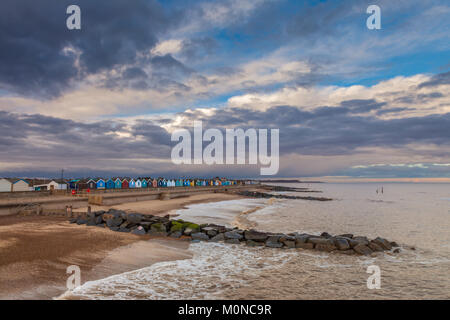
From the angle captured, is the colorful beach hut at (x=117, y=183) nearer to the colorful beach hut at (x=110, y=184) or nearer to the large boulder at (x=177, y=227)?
the colorful beach hut at (x=110, y=184)

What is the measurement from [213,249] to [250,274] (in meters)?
4.49

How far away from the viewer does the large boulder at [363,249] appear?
14.2m

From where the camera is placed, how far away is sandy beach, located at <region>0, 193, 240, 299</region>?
781 cm

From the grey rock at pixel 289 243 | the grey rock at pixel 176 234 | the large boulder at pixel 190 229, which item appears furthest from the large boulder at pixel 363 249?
the grey rock at pixel 176 234

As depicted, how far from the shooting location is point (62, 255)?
34.7 ft

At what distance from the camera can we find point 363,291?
8.73 m

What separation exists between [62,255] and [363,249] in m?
15.7

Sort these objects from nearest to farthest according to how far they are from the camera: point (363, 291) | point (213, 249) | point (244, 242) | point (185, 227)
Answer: point (363, 291) < point (213, 249) < point (244, 242) < point (185, 227)

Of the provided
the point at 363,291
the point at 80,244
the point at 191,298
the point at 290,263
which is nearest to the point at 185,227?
the point at 80,244

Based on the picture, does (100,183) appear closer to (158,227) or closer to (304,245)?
(158,227)

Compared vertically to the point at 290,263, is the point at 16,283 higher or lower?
higher

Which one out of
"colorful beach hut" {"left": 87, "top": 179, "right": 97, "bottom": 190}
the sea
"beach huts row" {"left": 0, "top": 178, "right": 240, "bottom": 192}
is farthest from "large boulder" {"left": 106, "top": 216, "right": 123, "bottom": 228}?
"colorful beach hut" {"left": 87, "top": 179, "right": 97, "bottom": 190}
